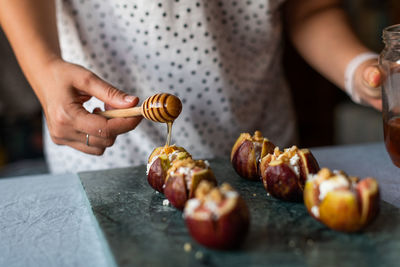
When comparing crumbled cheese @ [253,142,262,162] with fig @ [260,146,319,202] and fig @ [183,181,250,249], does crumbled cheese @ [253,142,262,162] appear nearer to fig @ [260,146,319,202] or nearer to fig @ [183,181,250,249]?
fig @ [260,146,319,202]

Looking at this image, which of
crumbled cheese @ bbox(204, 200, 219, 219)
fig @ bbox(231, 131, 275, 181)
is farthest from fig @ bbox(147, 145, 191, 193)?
crumbled cheese @ bbox(204, 200, 219, 219)

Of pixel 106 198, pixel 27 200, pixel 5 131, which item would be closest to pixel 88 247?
pixel 106 198

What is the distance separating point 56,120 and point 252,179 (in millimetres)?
394

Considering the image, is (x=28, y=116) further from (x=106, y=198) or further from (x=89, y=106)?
(x=106, y=198)

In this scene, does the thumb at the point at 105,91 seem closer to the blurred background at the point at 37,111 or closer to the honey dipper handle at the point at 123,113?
the honey dipper handle at the point at 123,113

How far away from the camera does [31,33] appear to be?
0.93 meters

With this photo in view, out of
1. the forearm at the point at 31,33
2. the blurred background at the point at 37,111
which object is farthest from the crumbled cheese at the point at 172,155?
the blurred background at the point at 37,111

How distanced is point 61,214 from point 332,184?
17.2 inches

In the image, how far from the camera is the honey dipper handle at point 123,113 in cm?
80

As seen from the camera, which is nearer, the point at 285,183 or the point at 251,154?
the point at 285,183

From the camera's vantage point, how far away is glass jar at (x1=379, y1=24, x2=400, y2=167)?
0.77 meters

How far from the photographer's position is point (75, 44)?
117 cm

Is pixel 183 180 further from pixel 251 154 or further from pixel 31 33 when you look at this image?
pixel 31 33

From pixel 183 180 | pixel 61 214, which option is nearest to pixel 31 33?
pixel 61 214
